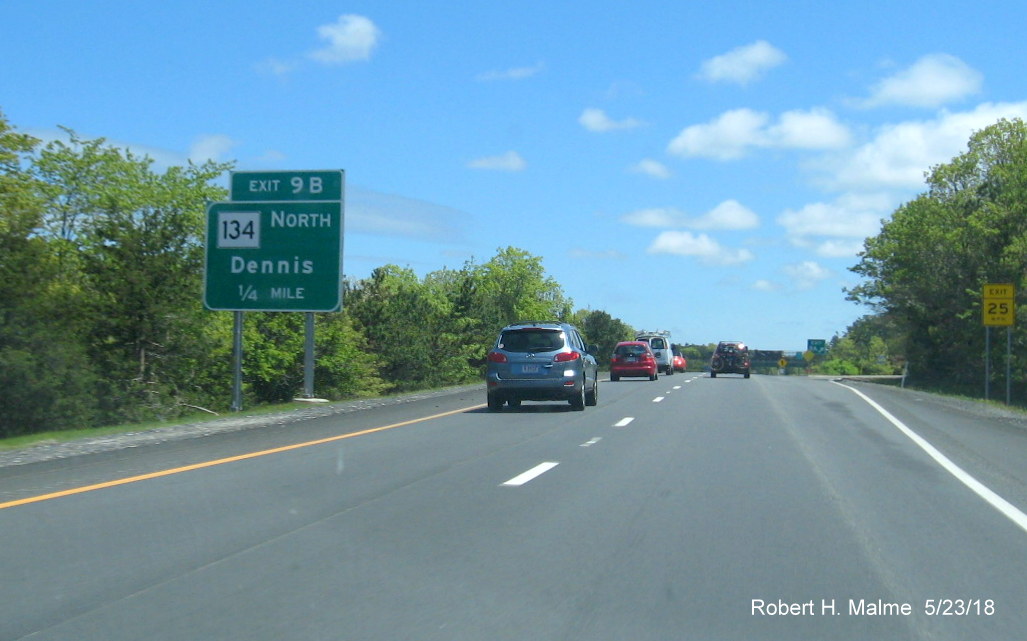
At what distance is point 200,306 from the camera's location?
29422 millimetres

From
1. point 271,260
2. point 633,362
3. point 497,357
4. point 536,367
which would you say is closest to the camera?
point 536,367

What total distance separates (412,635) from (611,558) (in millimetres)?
2163

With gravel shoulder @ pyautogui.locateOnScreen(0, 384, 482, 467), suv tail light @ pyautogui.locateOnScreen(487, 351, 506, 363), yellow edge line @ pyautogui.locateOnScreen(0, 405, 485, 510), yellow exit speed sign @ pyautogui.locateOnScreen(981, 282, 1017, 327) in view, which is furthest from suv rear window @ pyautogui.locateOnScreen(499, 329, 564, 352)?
yellow exit speed sign @ pyautogui.locateOnScreen(981, 282, 1017, 327)

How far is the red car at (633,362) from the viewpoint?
144 feet

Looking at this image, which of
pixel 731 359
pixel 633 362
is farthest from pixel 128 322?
pixel 731 359

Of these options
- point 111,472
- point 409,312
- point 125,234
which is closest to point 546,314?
point 409,312

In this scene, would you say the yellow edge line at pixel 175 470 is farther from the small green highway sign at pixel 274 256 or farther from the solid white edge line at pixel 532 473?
the small green highway sign at pixel 274 256

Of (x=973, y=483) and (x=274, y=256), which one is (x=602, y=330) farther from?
(x=973, y=483)

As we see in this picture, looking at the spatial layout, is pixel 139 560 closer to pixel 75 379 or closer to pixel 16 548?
pixel 16 548

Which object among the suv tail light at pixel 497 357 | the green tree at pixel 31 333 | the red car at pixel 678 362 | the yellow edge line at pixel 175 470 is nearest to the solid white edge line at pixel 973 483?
the suv tail light at pixel 497 357

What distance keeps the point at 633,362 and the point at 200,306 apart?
20188 millimetres

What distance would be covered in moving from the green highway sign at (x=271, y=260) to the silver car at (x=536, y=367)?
13.4 ft

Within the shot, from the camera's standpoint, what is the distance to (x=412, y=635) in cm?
518

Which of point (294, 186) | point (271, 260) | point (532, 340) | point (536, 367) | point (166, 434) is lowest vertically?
point (166, 434)
